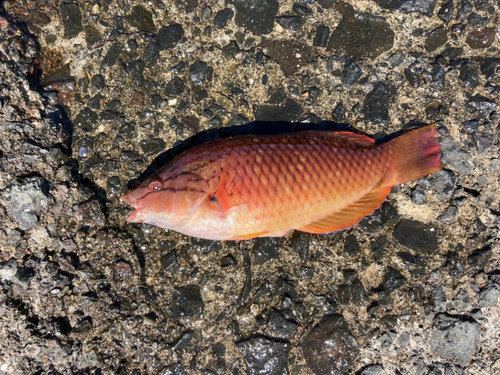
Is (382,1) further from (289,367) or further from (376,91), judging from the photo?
(289,367)

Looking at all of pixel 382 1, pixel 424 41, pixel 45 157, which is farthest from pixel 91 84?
pixel 424 41

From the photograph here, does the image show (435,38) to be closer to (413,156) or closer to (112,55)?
(413,156)

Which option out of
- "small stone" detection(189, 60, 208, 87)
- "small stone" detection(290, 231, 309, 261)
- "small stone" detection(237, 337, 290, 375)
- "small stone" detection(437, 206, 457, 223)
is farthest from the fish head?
"small stone" detection(437, 206, 457, 223)

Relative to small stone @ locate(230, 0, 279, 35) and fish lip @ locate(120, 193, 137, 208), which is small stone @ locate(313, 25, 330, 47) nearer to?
small stone @ locate(230, 0, 279, 35)

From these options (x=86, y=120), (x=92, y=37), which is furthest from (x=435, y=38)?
(x=86, y=120)

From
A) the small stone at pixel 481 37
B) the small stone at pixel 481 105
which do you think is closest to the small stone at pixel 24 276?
the small stone at pixel 481 105
